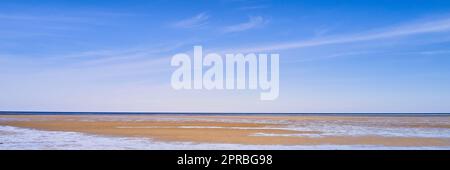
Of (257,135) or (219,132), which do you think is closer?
(257,135)

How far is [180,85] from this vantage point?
12.2 feet

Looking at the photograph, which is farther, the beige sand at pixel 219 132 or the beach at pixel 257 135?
the beige sand at pixel 219 132

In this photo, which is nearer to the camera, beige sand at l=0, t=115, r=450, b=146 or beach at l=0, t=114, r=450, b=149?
beach at l=0, t=114, r=450, b=149

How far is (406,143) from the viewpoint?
9.11 meters
